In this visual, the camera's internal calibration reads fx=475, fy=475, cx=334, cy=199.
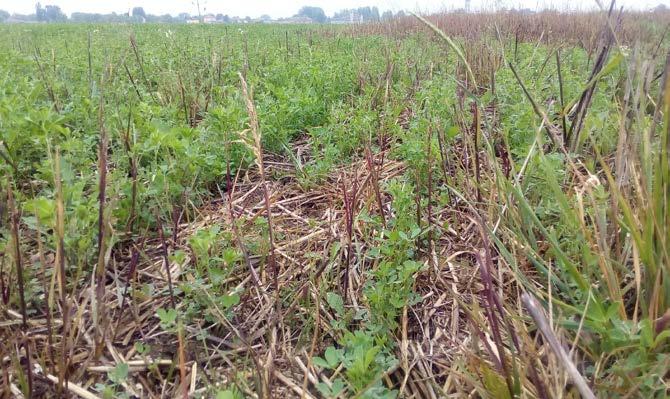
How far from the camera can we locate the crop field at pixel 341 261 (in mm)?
1165

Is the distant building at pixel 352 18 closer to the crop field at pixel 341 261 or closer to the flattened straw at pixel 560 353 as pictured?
the crop field at pixel 341 261

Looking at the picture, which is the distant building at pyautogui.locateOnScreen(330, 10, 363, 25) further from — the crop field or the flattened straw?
the flattened straw

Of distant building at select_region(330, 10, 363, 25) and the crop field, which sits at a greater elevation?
distant building at select_region(330, 10, 363, 25)

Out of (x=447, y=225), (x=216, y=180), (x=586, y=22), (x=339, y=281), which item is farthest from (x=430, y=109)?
(x=586, y=22)

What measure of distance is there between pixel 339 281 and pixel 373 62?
3656 millimetres

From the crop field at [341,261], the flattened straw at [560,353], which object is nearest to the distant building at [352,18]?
the crop field at [341,261]

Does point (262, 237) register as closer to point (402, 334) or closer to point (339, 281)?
point (339, 281)

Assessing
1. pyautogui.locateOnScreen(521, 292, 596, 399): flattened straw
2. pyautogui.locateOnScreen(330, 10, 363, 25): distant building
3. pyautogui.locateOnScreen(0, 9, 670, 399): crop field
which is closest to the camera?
pyautogui.locateOnScreen(521, 292, 596, 399): flattened straw

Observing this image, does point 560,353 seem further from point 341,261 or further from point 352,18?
point 352,18

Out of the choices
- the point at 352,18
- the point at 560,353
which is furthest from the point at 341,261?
the point at 352,18

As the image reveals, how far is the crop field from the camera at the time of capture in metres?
1.17

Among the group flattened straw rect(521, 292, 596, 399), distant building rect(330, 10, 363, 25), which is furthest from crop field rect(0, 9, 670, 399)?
distant building rect(330, 10, 363, 25)

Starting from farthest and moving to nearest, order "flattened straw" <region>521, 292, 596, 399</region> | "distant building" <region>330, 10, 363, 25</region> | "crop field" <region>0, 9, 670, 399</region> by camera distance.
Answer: "distant building" <region>330, 10, 363, 25</region>
"crop field" <region>0, 9, 670, 399</region>
"flattened straw" <region>521, 292, 596, 399</region>

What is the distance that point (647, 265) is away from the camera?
117 cm
